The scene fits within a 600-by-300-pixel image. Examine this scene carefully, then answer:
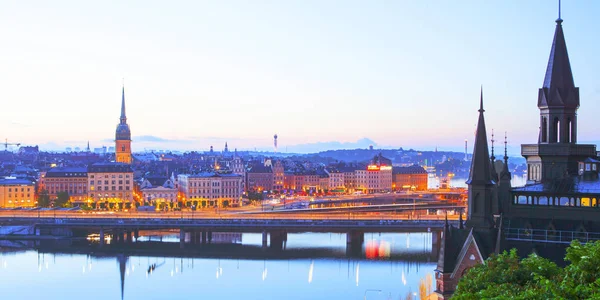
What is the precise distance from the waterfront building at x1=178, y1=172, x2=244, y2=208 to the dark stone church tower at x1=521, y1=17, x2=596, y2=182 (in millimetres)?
85729

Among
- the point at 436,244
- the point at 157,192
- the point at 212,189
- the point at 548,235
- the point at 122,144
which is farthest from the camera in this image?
the point at 122,144

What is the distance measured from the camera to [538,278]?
58.1 ft

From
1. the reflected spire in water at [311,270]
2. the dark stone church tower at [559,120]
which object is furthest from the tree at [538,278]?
the reflected spire in water at [311,270]

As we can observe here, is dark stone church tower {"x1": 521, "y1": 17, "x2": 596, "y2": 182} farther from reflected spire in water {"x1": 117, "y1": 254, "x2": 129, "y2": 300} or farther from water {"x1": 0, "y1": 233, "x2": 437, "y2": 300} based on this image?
reflected spire in water {"x1": 117, "y1": 254, "x2": 129, "y2": 300}

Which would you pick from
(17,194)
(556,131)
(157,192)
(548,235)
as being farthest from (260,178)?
(548,235)

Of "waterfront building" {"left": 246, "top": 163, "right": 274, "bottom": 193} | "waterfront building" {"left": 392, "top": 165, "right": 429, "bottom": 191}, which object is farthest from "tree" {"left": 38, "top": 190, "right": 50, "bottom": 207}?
"waterfront building" {"left": 392, "top": 165, "right": 429, "bottom": 191}

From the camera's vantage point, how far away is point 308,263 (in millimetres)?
61125

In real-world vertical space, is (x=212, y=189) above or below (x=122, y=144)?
below

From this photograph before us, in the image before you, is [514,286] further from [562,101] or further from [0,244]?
[0,244]

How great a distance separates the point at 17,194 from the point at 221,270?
213ft

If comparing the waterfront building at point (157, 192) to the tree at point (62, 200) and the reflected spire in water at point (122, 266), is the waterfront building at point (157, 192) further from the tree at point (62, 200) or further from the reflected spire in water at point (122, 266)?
the reflected spire in water at point (122, 266)

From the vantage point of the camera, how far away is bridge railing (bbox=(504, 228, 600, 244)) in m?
30.5

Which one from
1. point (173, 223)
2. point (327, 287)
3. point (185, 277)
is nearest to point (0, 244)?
point (173, 223)

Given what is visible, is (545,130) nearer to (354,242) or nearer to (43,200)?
(354,242)
